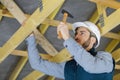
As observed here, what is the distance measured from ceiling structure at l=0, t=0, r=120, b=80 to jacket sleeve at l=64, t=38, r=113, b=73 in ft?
2.32

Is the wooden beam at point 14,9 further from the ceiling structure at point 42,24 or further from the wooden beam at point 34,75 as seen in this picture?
the wooden beam at point 34,75

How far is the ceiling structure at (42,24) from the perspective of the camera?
3.34m

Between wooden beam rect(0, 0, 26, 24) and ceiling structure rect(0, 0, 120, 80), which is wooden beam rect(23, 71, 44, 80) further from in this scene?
wooden beam rect(0, 0, 26, 24)

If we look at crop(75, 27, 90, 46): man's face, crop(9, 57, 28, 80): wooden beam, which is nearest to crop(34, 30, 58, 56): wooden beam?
crop(9, 57, 28, 80): wooden beam

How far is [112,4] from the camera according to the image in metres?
3.50

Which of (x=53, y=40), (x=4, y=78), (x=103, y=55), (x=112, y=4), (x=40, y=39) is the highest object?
(x=103, y=55)

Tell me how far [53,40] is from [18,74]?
3.79ft

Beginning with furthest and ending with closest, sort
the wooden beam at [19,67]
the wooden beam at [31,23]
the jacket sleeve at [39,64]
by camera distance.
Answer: the wooden beam at [19,67], the wooden beam at [31,23], the jacket sleeve at [39,64]

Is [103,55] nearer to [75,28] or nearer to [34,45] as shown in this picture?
[75,28]

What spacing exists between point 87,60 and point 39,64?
0.56m

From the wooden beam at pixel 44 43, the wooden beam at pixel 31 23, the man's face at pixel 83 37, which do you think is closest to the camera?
the man's face at pixel 83 37

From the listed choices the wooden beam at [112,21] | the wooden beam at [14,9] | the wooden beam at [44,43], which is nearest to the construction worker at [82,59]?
the wooden beam at [112,21]

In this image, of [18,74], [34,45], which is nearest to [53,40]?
[18,74]

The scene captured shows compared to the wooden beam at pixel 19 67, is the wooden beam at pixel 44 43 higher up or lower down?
higher up
